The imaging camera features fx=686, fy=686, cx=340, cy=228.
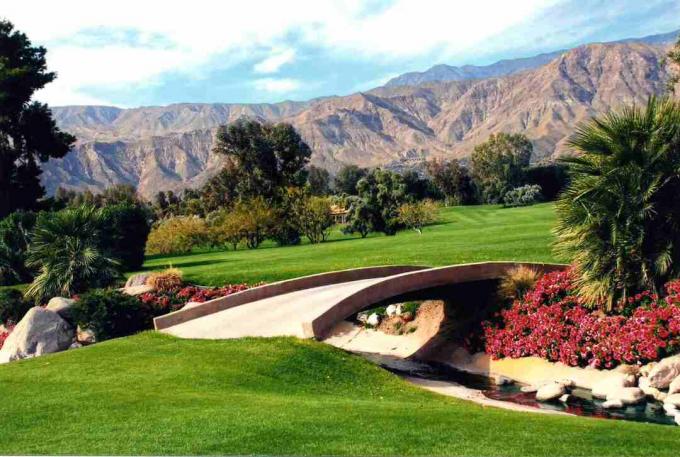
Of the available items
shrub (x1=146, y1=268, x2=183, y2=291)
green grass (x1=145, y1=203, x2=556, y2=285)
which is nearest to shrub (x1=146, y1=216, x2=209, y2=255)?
green grass (x1=145, y1=203, x2=556, y2=285)

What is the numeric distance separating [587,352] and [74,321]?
15765mm

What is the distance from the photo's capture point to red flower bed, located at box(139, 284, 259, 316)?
23562mm

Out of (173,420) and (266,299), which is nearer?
(173,420)

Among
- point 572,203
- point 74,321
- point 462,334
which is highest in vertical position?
point 572,203

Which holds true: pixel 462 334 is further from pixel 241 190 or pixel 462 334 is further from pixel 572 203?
pixel 241 190

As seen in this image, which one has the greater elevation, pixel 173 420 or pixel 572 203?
pixel 572 203

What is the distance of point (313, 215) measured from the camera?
50031mm

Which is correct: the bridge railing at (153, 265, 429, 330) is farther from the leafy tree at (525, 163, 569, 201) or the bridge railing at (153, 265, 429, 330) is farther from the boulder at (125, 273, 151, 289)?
the leafy tree at (525, 163, 569, 201)

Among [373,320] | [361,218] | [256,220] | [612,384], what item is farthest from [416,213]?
[612,384]

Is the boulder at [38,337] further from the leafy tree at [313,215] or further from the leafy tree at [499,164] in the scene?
the leafy tree at [499,164]

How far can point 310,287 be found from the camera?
23359 millimetres

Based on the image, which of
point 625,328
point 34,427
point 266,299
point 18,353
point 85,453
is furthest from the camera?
point 266,299

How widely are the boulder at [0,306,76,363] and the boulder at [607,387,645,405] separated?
15.9m

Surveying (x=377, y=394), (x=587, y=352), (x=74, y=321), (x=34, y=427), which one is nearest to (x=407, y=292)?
(x=587, y=352)
